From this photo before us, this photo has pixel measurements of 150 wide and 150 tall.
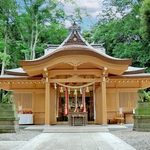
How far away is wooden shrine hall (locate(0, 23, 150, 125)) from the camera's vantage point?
9930 mm

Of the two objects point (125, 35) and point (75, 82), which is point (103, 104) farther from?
point (125, 35)

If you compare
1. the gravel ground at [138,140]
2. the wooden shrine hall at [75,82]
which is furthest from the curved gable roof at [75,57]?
the gravel ground at [138,140]

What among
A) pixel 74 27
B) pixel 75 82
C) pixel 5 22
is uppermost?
pixel 5 22

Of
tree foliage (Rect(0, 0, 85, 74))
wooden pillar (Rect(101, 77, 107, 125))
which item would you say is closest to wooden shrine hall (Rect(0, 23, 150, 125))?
wooden pillar (Rect(101, 77, 107, 125))

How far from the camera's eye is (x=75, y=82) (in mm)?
11539

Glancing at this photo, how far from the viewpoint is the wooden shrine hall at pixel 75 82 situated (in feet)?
32.6

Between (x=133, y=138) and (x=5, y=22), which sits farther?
(x=5, y=22)

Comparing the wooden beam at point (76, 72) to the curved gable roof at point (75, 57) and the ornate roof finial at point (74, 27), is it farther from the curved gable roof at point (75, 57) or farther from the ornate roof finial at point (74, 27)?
the ornate roof finial at point (74, 27)

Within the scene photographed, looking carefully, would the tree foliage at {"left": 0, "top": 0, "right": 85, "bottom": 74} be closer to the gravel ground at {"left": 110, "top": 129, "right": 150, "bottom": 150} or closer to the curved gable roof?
the curved gable roof

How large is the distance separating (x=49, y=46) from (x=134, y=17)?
9422mm

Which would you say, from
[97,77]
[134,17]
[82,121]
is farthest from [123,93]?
[134,17]

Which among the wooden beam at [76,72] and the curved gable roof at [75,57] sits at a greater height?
the curved gable roof at [75,57]

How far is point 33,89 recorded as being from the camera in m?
12.2

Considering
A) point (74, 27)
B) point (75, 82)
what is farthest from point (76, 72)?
point (74, 27)
